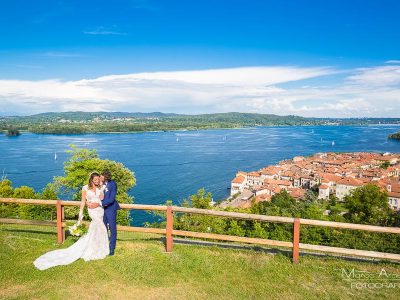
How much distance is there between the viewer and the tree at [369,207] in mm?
41281

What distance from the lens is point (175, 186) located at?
62.7 m

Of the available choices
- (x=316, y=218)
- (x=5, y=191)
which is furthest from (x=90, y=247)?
(x=5, y=191)

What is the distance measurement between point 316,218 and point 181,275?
25.2 m

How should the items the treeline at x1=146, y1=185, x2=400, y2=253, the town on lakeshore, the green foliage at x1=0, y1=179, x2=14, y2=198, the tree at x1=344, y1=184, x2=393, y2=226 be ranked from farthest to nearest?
the town on lakeshore
the tree at x1=344, y1=184, x2=393, y2=226
the green foliage at x1=0, y1=179, x2=14, y2=198
the treeline at x1=146, y1=185, x2=400, y2=253

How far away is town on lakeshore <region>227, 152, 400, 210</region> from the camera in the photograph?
203 ft

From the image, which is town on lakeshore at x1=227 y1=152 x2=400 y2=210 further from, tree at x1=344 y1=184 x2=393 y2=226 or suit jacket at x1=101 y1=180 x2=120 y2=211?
suit jacket at x1=101 y1=180 x2=120 y2=211

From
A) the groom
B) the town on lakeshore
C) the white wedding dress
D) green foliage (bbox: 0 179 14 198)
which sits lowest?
the town on lakeshore

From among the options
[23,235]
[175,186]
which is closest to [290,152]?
[175,186]

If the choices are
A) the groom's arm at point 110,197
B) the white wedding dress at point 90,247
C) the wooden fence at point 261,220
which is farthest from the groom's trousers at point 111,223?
the wooden fence at point 261,220

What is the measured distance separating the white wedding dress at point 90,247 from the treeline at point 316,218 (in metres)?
6.14

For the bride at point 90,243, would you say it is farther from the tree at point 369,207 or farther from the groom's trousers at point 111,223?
the tree at point 369,207

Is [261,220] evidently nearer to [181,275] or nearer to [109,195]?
[181,275]

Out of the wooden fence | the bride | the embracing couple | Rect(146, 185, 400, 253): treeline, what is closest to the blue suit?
the embracing couple

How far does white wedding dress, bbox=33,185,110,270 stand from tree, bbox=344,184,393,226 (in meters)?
39.0
